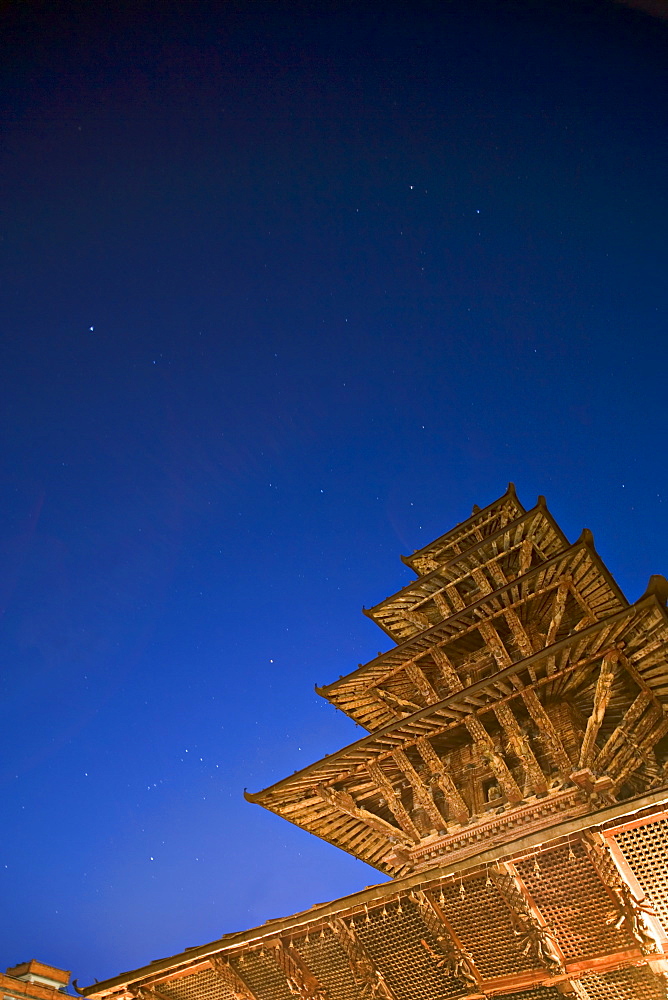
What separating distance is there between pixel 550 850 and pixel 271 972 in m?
6.08

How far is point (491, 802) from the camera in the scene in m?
15.3

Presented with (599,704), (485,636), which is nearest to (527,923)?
(599,704)

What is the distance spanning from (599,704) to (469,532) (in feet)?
25.8

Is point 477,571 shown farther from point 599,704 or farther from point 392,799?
point 392,799

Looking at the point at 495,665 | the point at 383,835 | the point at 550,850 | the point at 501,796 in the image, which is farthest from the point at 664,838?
the point at 383,835

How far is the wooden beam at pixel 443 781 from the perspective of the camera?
15.3 m

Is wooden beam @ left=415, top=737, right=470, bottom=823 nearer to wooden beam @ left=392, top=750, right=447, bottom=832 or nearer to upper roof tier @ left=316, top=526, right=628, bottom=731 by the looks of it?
wooden beam @ left=392, top=750, right=447, bottom=832

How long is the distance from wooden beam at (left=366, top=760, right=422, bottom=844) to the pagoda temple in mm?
68

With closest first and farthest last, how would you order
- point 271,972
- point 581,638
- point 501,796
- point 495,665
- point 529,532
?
1. point 271,972
2. point 581,638
3. point 501,796
4. point 495,665
5. point 529,532

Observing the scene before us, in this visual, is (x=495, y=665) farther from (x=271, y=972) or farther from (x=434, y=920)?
(x=271, y=972)

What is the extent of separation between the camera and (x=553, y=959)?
9.40 meters

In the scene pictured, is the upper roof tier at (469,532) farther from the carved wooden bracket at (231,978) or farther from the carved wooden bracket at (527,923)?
the carved wooden bracket at (231,978)

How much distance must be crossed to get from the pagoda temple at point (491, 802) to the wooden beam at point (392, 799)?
0.07 m

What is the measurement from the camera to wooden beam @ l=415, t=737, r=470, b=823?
50.2 ft
